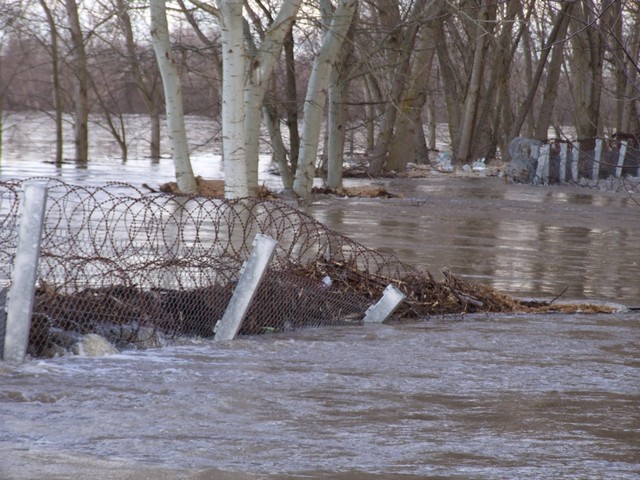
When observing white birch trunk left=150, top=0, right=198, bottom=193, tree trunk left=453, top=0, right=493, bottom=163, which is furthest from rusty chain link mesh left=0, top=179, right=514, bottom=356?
tree trunk left=453, top=0, right=493, bottom=163

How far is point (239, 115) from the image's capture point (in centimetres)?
1650

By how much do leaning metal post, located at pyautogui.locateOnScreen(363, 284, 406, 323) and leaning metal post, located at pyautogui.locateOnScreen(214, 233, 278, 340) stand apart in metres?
1.46

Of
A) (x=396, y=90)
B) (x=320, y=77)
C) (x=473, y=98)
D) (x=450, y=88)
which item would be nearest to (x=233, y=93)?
(x=320, y=77)

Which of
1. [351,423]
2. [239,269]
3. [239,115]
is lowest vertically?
[351,423]

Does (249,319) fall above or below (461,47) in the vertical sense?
below

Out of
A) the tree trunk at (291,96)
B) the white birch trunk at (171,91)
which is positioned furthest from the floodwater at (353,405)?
the tree trunk at (291,96)

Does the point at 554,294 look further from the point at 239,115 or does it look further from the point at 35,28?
the point at 35,28

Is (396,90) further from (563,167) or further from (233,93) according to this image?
(233,93)

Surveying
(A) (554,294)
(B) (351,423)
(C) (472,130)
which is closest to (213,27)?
(C) (472,130)

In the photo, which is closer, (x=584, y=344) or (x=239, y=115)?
(x=584, y=344)

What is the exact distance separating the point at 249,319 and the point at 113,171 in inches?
935

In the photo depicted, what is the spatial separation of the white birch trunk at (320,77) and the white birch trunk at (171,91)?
2.45 meters

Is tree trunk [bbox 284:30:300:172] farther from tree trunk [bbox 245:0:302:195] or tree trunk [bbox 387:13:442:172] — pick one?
tree trunk [bbox 387:13:442:172]

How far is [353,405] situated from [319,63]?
1450 centimetres
